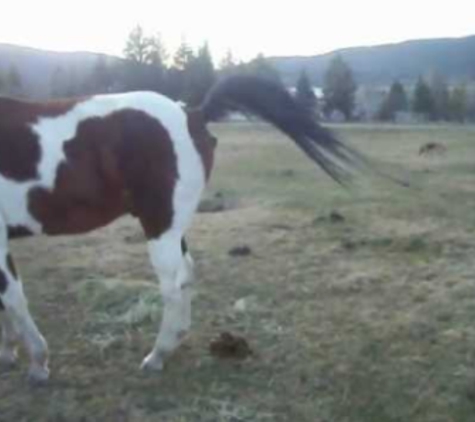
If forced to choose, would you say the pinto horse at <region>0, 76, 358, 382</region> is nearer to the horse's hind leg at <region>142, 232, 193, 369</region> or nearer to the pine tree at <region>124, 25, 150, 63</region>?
the horse's hind leg at <region>142, 232, 193, 369</region>

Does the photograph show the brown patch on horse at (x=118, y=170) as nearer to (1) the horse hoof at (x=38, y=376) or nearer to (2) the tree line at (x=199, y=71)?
(1) the horse hoof at (x=38, y=376)

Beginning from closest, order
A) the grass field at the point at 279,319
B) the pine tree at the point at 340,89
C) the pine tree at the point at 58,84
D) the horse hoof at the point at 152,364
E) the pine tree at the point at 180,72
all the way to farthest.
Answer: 1. the grass field at the point at 279,319
2. the horse hoof at the point at 152,364
3. the pine tree at the point at 180,72
4. the pine tree at the point at 58,84
5. the pine tree at the point at 340,89

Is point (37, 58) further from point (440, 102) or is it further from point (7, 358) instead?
point (7, 358)

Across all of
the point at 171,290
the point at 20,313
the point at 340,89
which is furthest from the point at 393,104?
the point at 20,313

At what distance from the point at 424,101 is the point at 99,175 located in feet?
163

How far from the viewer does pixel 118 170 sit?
14.0 feet

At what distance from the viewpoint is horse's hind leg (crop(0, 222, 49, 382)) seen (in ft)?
13.6

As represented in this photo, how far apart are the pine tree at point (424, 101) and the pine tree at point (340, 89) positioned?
437cm

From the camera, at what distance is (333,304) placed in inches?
216

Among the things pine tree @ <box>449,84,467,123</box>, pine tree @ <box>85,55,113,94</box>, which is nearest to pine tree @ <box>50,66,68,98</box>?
pine tree @ <box>85,55,113,94</box>

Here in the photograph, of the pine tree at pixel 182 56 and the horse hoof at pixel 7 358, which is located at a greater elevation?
the pine tree at pixel 182 56

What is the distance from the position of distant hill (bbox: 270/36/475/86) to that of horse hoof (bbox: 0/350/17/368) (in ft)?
377

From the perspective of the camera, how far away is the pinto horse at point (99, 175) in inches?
166

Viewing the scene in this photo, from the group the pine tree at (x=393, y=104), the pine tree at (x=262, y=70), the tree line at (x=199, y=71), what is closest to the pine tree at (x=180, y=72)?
the tree line at (x=199, y=71)
